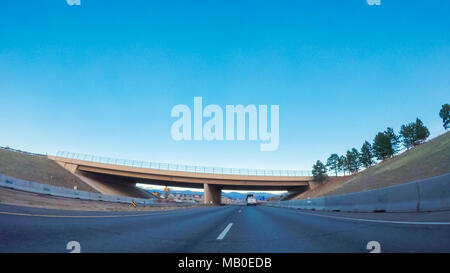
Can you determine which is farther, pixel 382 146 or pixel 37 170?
pixel 382 146

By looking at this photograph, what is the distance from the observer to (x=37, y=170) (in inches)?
1889

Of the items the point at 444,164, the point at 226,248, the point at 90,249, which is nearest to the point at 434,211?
the point at 226,248

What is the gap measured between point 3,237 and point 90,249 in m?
2.00

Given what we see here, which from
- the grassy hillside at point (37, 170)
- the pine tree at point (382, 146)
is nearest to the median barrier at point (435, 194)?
the grassy hillside at point (37, 170)

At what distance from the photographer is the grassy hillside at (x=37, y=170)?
143 ft

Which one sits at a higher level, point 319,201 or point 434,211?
point 434,211

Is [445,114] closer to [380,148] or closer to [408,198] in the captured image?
[380,148]

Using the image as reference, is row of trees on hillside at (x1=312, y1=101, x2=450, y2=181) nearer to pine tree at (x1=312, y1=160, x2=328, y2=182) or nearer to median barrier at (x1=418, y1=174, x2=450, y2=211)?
pine tree at (x1=312, y1=160, x2=328, y2=182)

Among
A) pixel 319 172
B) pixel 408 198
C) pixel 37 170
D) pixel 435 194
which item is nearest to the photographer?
pixel 435 194

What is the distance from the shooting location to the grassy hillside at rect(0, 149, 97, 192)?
43.5m

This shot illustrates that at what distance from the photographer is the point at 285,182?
211 feet

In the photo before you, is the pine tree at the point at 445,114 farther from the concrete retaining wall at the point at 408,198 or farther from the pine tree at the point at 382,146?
the concrete retaining wall at the point at 408,198

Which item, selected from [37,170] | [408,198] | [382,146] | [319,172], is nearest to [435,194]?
[408,198]
